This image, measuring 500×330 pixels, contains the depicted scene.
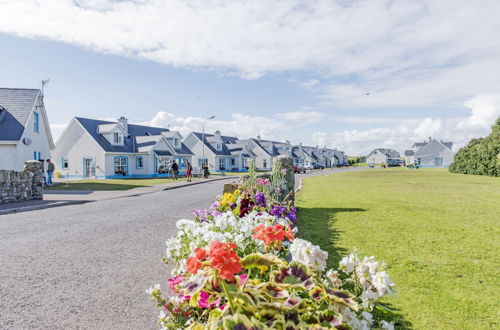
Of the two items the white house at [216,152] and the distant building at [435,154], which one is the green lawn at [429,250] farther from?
the distant building at [435,154]

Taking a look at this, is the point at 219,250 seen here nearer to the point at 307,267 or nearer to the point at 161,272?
the point at 307,267

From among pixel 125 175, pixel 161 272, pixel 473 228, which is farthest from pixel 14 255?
pixel 125 175

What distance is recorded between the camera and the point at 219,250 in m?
1.86

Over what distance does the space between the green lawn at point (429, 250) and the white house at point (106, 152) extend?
102 ft

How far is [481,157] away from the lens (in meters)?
42.6

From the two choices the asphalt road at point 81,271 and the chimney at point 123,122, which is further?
the chimney at point 123,122

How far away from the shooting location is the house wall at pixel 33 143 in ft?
76.2

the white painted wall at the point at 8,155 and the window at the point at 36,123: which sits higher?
the window at the point at 36,123

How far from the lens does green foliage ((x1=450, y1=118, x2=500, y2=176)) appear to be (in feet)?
129

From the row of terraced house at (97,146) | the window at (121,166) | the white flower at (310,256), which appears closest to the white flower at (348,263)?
the white flower at (310,256)

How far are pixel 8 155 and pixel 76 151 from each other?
48.2 feet

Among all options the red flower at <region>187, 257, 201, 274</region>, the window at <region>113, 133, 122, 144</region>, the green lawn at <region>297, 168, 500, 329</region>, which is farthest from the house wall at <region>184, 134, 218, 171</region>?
the red flower at <region>187, 257, 201, 274</region>

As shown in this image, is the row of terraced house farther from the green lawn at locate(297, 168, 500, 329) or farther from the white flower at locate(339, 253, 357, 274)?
the white flower at locate(339, 253, 357, 274)

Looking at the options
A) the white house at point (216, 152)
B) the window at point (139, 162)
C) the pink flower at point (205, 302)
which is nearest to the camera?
the pink flower at point (205, 302)
